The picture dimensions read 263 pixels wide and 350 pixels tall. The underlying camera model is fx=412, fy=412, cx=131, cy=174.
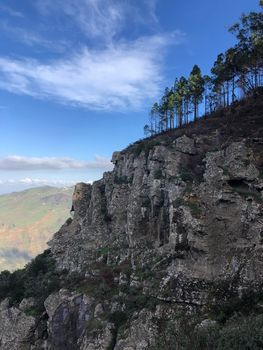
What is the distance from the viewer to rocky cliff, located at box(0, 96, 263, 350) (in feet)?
113

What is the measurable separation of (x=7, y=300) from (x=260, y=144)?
134 feet

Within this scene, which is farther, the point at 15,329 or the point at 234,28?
the point at 234,28

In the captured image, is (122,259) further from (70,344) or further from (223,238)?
(223,238)

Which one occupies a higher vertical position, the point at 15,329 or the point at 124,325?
the point at 124,325

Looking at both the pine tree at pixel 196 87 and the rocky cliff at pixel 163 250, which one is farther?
the pine tree at pixel 196 87

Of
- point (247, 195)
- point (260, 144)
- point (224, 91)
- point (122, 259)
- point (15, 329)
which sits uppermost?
point (224, 91)

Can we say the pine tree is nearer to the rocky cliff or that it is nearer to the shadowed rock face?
the rocky cliff

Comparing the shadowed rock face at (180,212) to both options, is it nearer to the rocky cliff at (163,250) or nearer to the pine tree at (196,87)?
the rocky cliff at (163,250)

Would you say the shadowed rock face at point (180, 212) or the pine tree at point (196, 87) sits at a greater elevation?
the pine tree at point (196, 87)

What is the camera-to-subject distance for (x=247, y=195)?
38.1 metres

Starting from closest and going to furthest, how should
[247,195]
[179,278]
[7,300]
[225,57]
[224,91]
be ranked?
[179,278], [247,195], [7,300], [225,57], [224,91]

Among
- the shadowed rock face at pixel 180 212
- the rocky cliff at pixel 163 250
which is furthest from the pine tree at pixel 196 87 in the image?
the shadowed rock face at pixel 180 212

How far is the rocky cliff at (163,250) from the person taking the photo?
34.5 m

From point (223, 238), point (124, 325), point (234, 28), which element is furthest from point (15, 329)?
point (234, 28)
